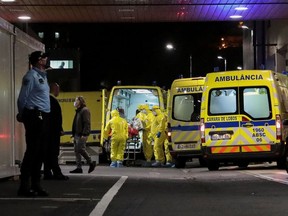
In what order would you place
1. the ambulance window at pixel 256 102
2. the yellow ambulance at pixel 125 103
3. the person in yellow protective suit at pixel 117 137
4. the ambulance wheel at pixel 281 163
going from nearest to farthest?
the ambulance window at pixel 256 102 → the ambulance wheel at pixel 281 163 → the person in yellow protective suit at pixel 117 137 → the yellow ambulance at pixel 125 103

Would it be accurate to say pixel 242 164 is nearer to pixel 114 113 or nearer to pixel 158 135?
pixel 158 135

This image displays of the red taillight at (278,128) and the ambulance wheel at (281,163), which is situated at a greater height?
the red taillight at (278,128)

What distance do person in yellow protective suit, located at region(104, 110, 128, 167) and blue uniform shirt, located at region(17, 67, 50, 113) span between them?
10.9 meters

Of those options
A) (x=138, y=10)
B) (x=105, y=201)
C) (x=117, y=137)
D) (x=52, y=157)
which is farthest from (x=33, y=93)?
(x=117, y=137)

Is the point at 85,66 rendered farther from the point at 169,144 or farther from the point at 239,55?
the point at 169,144

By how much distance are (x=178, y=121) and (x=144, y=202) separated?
10.8 meters

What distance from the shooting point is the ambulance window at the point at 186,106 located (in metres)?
18.5

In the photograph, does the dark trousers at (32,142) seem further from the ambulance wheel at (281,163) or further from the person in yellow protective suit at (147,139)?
the person in yellow protective suit at (147,139)

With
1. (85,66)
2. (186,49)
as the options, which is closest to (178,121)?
(186,49)

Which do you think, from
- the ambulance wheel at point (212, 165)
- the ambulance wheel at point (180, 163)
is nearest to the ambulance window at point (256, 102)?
the ambulance wheel at point (212, 165)

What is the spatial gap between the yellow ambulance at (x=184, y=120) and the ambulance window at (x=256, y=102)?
3.38m

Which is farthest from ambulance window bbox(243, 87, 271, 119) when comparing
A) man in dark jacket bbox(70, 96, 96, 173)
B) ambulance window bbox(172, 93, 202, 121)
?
man in dark jacket bbox(70, 96, 96, 173)

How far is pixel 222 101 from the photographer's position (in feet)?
49.5

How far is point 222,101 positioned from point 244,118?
70 centimetres
